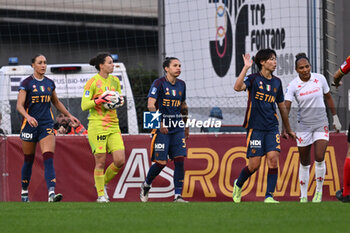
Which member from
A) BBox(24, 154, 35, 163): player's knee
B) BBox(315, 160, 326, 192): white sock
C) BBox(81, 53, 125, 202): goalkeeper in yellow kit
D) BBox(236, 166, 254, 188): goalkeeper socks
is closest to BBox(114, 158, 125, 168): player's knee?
BBox(81, 53, 125, 202): goalkeeper in yellow kit

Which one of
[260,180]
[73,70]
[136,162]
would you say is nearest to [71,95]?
[73,70]

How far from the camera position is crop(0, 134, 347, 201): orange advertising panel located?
14477 mm

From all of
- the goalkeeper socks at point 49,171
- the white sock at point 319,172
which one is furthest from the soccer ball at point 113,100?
the white sock at point 319,172

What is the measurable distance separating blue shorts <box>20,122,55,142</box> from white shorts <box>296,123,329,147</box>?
3368mm

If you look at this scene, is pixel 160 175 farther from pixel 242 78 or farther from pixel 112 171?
pixel 242 78

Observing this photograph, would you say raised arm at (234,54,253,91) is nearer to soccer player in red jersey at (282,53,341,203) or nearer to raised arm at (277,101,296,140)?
raised arm at (277,101,296,140)

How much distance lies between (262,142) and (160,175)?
10.1 ft

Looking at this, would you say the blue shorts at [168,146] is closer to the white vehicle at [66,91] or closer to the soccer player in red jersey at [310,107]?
the soccer player in red jersey at [310,107]

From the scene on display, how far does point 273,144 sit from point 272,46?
9.55 ft

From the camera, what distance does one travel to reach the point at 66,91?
1719cm

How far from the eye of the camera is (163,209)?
1021 centimetres

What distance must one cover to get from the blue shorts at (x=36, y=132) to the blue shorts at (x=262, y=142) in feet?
9.07

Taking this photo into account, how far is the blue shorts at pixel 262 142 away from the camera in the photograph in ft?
38.8

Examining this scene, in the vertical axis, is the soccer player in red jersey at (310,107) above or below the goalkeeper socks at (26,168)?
above
